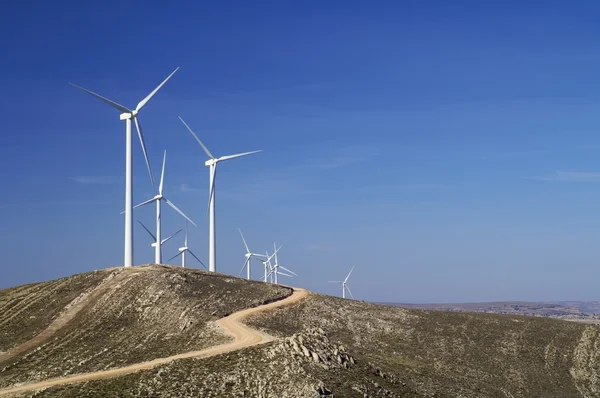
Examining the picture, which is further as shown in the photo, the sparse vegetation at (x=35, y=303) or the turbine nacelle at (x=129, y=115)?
the turbine nacelle at (x=129, y=115)

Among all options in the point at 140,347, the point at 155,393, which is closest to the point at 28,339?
the point at 140,347

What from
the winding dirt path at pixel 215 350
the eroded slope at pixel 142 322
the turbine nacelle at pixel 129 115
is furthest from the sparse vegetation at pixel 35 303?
the turbine nacelle at pixel 129 115

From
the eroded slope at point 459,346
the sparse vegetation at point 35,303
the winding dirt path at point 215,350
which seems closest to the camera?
the winding dirt path at point 215,350

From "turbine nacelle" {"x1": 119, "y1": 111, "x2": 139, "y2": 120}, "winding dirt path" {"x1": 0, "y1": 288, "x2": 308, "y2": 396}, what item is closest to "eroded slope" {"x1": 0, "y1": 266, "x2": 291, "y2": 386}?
"winding dirt path" {"x1": 0, "y1": 288, "x2": 308, "y2": 396}

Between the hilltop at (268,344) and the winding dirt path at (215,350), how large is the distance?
168 centimetres

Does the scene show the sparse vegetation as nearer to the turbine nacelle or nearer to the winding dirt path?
the winding dirt path

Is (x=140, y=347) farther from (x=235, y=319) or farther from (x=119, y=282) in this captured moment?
(x=119, y=282)

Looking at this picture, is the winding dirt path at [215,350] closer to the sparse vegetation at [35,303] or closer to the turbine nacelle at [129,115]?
the sparse vegetation at [35,303]

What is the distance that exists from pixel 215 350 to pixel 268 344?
6643 mm

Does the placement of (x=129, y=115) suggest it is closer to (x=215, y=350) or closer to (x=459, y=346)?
(x=215, y=350)

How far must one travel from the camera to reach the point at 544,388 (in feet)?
295

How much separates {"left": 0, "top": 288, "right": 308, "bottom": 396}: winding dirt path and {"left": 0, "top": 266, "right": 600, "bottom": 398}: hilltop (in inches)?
66.3

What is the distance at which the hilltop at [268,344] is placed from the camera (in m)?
63.5

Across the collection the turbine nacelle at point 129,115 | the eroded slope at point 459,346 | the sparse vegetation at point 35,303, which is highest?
the turbine nacelle at point 129,115
